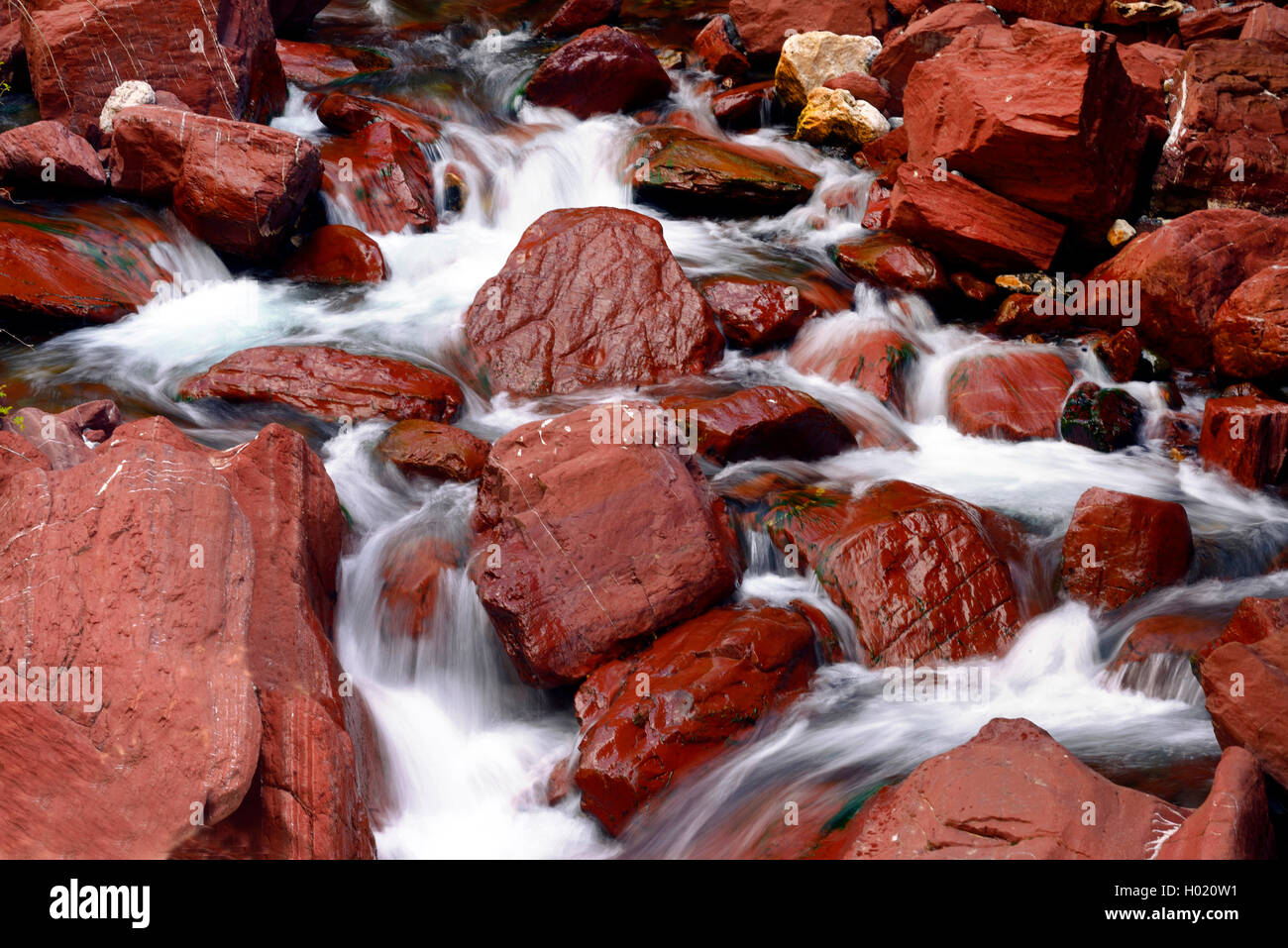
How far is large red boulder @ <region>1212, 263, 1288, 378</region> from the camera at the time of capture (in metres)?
7.73

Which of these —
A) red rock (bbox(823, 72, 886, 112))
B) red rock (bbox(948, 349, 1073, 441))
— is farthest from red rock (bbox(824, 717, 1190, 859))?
red rock (bbox(823, 72, 886, 112))

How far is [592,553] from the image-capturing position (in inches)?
215

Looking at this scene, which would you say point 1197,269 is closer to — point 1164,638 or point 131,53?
point 1164,638

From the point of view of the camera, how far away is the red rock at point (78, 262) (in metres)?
7.90

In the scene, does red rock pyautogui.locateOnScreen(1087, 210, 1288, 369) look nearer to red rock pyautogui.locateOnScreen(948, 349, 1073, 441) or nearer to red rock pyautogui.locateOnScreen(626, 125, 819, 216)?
red rock pyautogui.locateOnScreen(948, 349, 1073, 441)

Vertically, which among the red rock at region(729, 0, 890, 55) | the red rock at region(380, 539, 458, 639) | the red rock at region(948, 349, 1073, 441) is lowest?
the red rock at region(380, 539, 458, 639)

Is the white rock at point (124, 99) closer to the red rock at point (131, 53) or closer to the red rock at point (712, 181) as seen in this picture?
the red rock at point (131, 53)

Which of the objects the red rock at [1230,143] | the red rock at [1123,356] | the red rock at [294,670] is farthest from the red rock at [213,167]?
the red rock at [1230,143]

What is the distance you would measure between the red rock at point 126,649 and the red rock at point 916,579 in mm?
3289

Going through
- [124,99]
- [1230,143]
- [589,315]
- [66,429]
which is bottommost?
[66,429]

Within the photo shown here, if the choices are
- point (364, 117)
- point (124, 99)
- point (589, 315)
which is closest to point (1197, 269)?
point (589, 315)

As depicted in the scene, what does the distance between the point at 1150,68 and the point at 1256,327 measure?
515 cm

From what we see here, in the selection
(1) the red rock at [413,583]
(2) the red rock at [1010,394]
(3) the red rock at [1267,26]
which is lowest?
(1) the red rock at [413,583]

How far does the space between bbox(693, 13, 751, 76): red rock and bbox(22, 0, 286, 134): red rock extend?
6.66 meters
